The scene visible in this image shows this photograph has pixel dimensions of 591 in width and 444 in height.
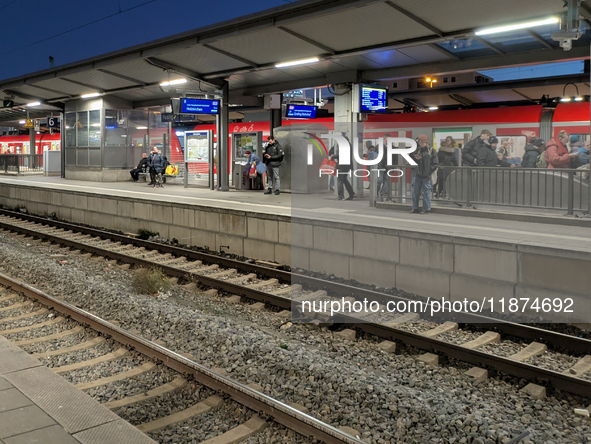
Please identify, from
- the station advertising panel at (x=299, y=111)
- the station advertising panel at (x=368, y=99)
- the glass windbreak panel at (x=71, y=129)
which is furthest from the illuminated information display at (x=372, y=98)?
the glass windbreak panel at (x=71, y=129)

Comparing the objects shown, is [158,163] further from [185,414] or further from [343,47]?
[185,414]

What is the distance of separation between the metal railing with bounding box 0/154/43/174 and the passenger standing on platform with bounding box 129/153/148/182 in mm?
14126

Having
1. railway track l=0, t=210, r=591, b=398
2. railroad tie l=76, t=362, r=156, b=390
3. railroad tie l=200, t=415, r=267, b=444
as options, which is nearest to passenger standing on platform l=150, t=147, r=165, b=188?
railway track l=0, t=210, r=591, b=398

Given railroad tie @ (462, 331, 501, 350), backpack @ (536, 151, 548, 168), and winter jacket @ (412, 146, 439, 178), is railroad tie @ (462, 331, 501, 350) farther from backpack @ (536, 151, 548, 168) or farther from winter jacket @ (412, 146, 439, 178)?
winter jacket @ (412, 146, 439, 178)

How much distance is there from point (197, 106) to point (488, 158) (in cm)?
1001

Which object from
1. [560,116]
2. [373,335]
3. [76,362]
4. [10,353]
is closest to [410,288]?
[373,335]

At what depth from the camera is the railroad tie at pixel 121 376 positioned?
16.2ft

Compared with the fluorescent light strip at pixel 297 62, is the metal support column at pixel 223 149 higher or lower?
lower

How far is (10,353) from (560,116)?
45.4ft

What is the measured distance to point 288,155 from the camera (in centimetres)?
1839

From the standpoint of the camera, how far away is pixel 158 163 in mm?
21750

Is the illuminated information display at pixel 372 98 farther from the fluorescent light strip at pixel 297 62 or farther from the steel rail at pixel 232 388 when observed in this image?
the steel rail at pixel 232 388

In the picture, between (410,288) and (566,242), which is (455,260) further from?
(566,242)

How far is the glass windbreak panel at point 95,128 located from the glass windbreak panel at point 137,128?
1.28 metres
